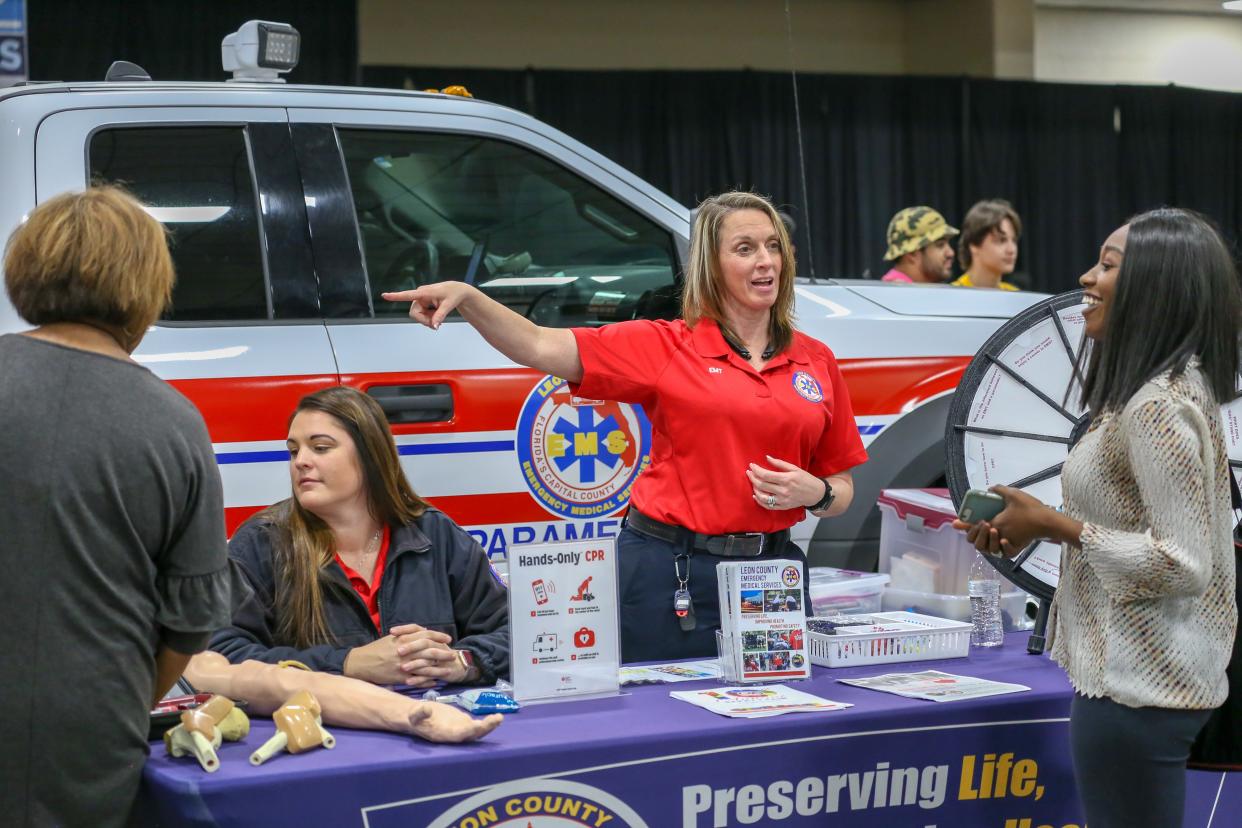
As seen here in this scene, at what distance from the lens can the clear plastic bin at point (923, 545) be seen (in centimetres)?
337

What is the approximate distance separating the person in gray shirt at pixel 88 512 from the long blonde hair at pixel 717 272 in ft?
4.42

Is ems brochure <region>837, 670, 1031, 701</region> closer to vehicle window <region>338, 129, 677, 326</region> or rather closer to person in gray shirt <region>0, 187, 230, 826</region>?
person in gray shirt <region>0, 187, 230, 826</region>

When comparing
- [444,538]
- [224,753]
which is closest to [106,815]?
[224,753]

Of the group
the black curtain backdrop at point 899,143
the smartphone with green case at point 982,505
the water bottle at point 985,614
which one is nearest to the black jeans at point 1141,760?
the smartphone with green case at point 982,505

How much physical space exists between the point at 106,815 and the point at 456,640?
101 cm

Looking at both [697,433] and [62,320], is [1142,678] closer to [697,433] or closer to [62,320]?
[697,433]

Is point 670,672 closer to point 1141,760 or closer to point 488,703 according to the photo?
point 488,703

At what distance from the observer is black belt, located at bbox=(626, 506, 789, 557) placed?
2994 mm

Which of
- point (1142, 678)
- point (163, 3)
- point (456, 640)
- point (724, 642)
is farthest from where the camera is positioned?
point (163, 3)

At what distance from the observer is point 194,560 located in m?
2.00

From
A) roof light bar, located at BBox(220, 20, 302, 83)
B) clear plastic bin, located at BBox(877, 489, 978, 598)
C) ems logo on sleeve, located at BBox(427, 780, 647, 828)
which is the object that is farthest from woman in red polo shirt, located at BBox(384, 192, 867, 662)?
roof light bar, located at BBox(220, 20, 302, 83)

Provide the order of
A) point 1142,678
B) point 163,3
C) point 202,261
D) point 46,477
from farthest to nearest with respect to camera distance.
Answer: point 163,3 → point 202,261 → point 1142,678 → point 46,477

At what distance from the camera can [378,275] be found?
12.3ft

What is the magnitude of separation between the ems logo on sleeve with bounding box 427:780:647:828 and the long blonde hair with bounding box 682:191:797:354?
1178mm
